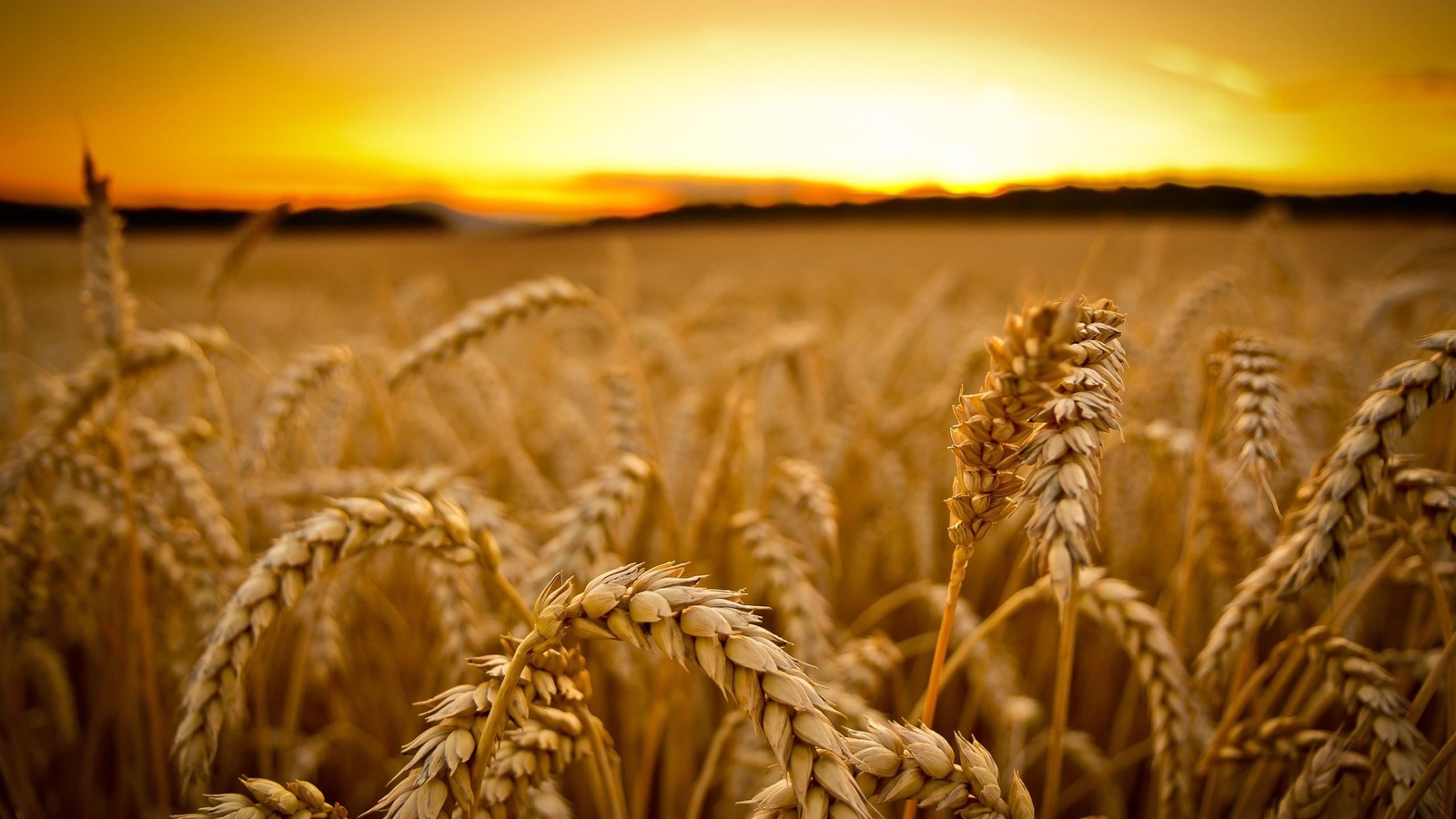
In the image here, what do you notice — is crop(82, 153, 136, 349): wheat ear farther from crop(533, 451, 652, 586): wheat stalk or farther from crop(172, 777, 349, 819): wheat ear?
crop(172, 777, 349, 819): wheat ear

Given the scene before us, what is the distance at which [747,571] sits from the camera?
2482 millimetres

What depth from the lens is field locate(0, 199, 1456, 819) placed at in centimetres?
80

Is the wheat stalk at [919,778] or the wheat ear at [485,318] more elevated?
the wheat ear at [485,318]

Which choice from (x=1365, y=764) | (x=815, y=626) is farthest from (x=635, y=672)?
(x=1365, y=764)

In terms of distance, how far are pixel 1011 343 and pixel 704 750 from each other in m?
1.92

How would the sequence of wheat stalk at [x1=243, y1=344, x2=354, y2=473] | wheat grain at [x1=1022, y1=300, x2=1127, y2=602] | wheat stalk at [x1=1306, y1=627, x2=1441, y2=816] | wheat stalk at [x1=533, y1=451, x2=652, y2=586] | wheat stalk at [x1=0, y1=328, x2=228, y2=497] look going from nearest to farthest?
wheat grain at [x1=1022, y1=300, x2=1127, y2=602] < wheat stalk at [x1=1306, y1=627, x2=1441, y2=816] < wheat stalk at [x1=533, y1=451, x2=652, y2=586] < wheat stalk at [x1=0, y1=328, x2=228, y2=497] < wheat stalk at [x1=243, y1=344, x2=354, y2=473]

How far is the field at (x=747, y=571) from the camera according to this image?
2.64 feet

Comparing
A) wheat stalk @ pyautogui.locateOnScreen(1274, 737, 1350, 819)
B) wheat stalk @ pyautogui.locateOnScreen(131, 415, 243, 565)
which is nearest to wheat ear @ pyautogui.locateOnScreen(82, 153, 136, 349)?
wheat stalk @ pyautogui.locateOnScreen(131, 415, 243, 565)

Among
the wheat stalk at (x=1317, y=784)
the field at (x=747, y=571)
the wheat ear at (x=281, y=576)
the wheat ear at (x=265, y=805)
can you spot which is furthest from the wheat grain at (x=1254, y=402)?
the wheat ear at (x=265, y=805)

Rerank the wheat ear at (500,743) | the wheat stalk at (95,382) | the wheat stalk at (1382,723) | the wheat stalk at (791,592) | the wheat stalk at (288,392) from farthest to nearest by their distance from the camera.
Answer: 1. the wheat stalk at (288,392)
2. the wheat stalk at (95,382)
3. the wheat stalk at (791,592)
4. the wheat stalk at (1382,723)
5. the wheat ear at (500,743)

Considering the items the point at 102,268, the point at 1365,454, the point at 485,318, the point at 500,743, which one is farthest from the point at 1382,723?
the point at 102,268

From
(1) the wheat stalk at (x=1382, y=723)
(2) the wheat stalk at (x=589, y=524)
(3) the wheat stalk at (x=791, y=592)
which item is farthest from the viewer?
(3) the wheat stalk at (x=791, y=592)

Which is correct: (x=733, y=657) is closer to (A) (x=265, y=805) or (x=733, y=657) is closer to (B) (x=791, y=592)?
(A) (x=265, y=805)

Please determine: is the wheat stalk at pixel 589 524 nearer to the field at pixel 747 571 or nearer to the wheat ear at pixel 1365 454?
the field at pixel 747 571
